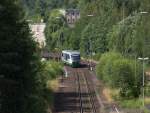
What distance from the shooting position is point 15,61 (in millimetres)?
25406

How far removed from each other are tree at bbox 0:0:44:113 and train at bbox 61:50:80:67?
6924 centimetres

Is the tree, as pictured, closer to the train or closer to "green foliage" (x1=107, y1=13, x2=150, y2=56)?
"green foliage" (x1=107, y1=13, x2=150, y2=56)

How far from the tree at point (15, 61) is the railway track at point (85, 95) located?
24380 millimetres

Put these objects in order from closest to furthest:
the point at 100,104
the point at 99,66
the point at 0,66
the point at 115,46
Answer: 1. the point at 0,66
2. the point at 100,104
3. the point at 99,66
4. the point at 115,46

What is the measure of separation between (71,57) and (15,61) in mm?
71928

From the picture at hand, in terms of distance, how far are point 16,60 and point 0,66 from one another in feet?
5.99

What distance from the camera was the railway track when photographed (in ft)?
173

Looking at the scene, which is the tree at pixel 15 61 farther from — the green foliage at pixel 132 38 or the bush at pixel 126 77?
the green foliage at pixel 132 38

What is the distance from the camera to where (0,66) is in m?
23.7

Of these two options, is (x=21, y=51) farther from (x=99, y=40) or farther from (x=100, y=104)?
(x=99, y=40)

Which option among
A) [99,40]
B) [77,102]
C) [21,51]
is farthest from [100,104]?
[99,40]

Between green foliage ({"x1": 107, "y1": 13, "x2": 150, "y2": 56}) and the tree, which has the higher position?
the tree

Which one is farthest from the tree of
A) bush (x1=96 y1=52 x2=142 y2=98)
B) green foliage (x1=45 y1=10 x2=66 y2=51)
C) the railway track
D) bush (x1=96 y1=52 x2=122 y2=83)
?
green foliage (x1=45 y1=10 x2=66 y2=51)

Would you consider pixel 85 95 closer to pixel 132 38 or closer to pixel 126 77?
pixel 126 77
